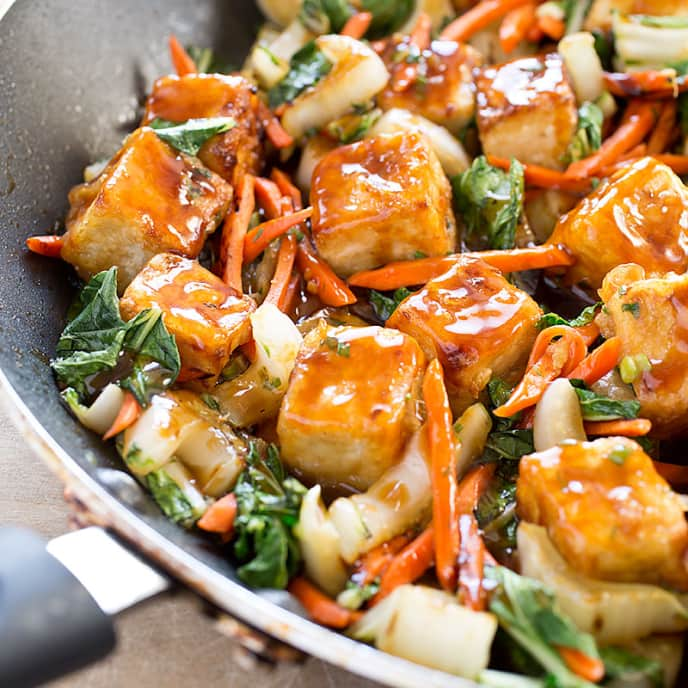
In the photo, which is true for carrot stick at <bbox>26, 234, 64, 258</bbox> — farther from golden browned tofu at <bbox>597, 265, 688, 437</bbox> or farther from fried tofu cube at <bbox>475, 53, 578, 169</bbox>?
golden browned tofu at <bbox>597, 265, 688, 437</bbox>

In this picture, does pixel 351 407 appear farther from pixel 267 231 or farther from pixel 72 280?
pixel 72 280

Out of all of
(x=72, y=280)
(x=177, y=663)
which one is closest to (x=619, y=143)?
(x=72, y=280)

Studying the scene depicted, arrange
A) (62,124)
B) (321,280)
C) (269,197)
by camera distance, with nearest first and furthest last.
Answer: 1. (321,280)
2. (269,197)
3. (62,124)

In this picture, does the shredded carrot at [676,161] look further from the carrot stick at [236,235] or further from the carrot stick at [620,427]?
the carrot stick at [236,235]

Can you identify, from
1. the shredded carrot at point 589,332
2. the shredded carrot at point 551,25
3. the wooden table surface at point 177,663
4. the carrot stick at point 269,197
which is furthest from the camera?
the shredded carrot at point 551,25

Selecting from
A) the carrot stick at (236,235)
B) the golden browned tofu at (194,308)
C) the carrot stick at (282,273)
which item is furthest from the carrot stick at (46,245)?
the carrot stick at (282,273)

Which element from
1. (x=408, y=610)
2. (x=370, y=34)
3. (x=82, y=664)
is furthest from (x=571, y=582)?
(x=370, y=34)

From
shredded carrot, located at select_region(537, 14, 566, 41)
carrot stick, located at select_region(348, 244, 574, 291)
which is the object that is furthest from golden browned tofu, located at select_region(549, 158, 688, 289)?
shredded carrot, located at select_region(537, 14, 566, 41)
